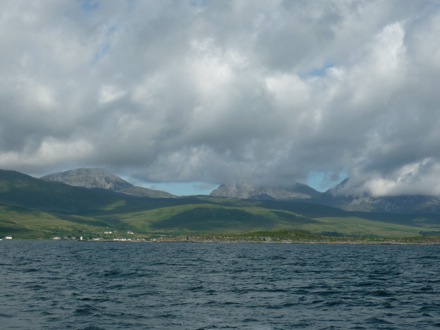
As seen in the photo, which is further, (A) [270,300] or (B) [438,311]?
(A) [270,300]

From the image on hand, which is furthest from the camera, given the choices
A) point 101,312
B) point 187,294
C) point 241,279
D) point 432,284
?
point 241,279

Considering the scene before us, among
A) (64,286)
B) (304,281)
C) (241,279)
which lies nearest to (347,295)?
(304,281)

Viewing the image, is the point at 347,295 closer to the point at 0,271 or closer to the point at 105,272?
the point at 105,272

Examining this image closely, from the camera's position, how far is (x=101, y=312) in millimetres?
55219

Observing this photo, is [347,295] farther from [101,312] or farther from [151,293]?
[101,312]

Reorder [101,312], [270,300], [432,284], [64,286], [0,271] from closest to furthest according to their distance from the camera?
[101,312] < [270,300] < [64,286] < [432,284] < [0,271]

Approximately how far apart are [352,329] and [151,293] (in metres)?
30.8

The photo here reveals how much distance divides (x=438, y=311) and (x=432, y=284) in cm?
2973

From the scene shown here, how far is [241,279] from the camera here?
296 feet

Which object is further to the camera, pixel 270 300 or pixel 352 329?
pixel 270 300

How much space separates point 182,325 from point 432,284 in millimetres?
51902

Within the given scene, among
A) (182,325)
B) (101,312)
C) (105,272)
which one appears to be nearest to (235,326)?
(182,325)

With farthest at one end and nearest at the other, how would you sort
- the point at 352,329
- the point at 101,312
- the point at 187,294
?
the point at 187,294 → the point at 101,312 → the point at 352,329

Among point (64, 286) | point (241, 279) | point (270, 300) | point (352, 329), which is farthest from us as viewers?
point (241, 279)
